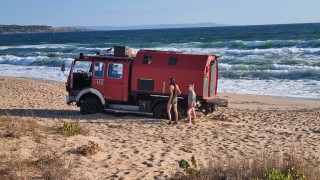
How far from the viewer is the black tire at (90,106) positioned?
1606 centimetres

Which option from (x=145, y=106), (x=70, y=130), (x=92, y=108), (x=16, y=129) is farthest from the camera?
(x=92, y=108)

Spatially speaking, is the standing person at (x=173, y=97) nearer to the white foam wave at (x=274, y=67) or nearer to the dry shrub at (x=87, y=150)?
the dry shrub at (x=87, y=150)

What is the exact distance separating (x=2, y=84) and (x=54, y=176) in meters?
20.8

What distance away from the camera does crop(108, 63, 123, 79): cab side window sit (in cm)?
1561

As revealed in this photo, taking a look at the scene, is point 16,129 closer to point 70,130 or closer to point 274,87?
point 70,130

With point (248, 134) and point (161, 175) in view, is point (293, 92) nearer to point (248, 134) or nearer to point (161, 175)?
point (248, 134)

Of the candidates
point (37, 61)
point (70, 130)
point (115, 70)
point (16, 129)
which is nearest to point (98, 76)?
point (115, 70)

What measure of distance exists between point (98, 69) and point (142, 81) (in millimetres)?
1655

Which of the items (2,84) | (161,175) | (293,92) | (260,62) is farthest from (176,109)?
(260,62)

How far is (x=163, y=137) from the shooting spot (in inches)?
490

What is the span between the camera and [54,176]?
7.29 metres

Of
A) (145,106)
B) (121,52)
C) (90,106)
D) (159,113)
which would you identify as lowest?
(159,113)

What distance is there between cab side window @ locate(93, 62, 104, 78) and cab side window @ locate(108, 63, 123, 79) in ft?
0.94

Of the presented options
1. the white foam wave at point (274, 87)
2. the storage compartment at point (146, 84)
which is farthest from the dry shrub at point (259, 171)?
the white foam wave at point (274, 87)
